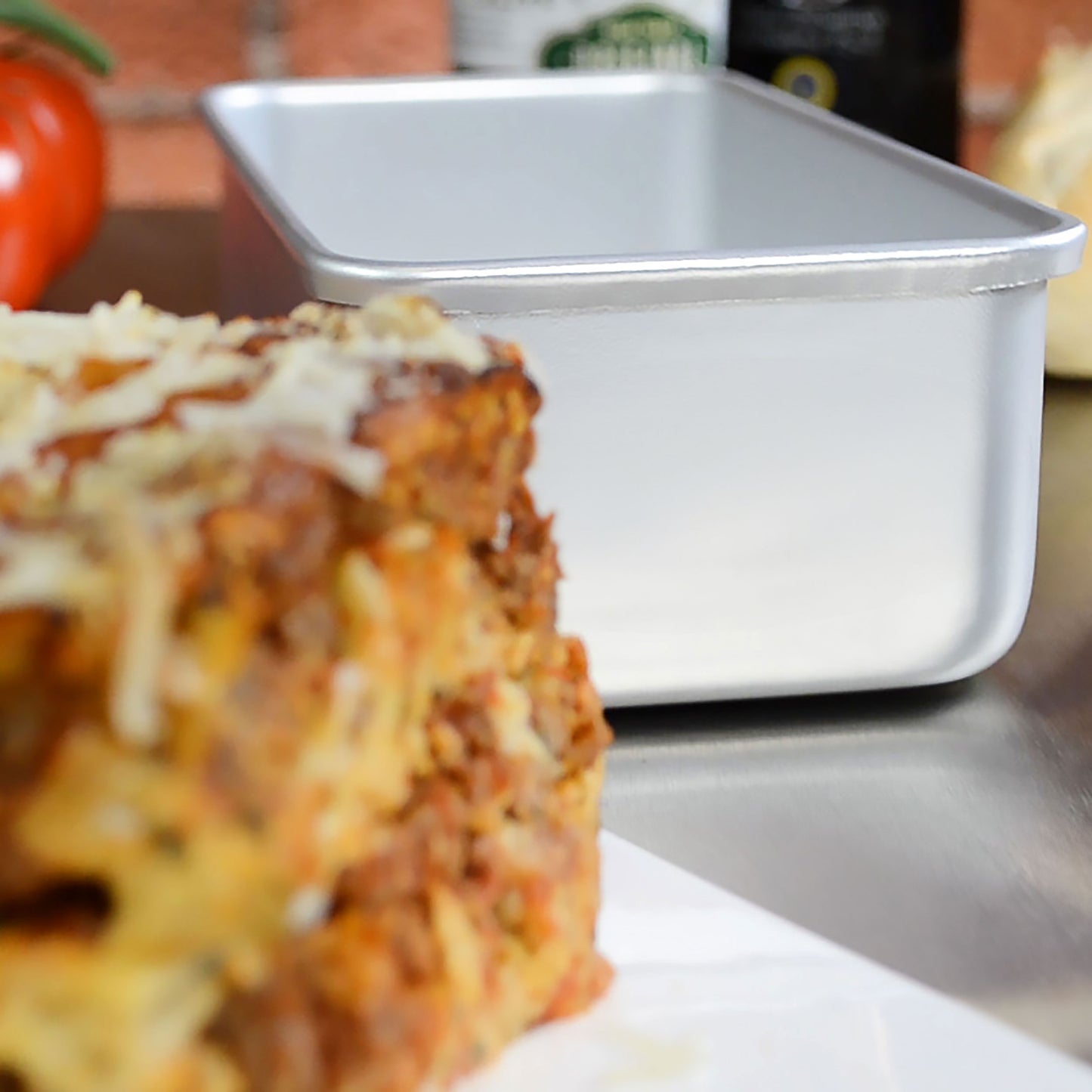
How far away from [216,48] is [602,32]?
18.5 inches

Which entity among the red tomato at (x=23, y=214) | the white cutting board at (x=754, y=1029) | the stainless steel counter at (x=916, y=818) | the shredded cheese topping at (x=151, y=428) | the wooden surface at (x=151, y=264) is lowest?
the stainless steel counter at (x=916, y=818)

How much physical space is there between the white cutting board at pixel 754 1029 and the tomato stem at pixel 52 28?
0.85m

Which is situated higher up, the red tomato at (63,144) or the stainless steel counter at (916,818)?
the red tomato at (63,144)

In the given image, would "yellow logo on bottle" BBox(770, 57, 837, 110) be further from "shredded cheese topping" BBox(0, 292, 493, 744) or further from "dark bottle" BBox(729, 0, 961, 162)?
"shredded cheese topping" BBox(0, 292, 493, 744)

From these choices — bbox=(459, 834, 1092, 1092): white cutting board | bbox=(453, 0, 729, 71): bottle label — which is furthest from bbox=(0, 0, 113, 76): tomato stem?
bbox=(459, 834, 1092, 1092): white cutting board

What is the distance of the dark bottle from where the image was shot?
3.38 feet

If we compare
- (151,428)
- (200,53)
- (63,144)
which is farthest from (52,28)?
(151,428)

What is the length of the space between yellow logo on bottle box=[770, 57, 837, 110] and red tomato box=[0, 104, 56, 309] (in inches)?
17.7

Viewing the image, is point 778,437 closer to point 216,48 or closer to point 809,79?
point 809,79

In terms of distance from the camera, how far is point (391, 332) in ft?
1.16

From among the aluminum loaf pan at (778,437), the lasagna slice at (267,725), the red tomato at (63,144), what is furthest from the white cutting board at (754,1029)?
the red tomato at (63,144)

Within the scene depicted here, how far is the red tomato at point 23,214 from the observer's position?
105 centimetres

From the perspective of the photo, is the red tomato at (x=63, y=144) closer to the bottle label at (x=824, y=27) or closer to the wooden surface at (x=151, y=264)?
the wooden surface at (x=151, y=264)

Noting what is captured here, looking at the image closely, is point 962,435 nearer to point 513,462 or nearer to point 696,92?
point 513,462
